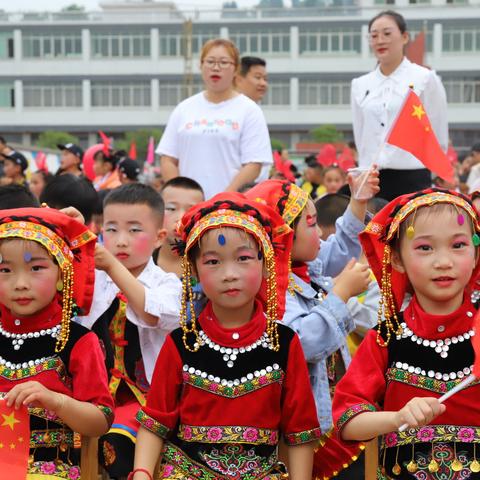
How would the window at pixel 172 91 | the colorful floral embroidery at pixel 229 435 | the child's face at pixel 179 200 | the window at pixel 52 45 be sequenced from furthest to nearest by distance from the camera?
the window at pixel 52 45, the window at pixel 172 91, the child's face at pixel 179 200, the colorful floral embroidery at pixel 229 435

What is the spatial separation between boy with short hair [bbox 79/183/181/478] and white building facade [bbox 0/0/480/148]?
47565 mm

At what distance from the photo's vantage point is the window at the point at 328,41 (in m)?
51.8

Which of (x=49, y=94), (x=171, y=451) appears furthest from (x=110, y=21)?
(x=171, y=451)

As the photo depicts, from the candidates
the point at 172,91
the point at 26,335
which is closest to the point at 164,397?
the point at 26,335

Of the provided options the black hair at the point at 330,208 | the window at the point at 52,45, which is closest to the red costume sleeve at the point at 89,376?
the black hair at the point at 330,208

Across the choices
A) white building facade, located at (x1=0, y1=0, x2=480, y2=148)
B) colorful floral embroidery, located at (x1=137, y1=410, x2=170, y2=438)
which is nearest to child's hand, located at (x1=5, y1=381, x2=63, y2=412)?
colorful floral embroidery, located at (x1=137, y1=410, x2=170, y2=438)

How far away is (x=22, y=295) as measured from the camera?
3143 mm

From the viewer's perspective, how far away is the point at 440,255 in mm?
2898

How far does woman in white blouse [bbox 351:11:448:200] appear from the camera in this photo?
586 centimetres

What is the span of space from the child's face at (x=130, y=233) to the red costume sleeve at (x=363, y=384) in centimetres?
130

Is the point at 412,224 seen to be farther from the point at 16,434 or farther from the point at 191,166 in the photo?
the point at 191,166

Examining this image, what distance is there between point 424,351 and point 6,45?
54828mm

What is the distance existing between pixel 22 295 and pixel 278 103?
49.9 m

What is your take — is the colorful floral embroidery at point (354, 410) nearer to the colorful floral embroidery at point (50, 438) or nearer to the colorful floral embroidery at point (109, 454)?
the colorful floral embroidery at point (50, 438)
